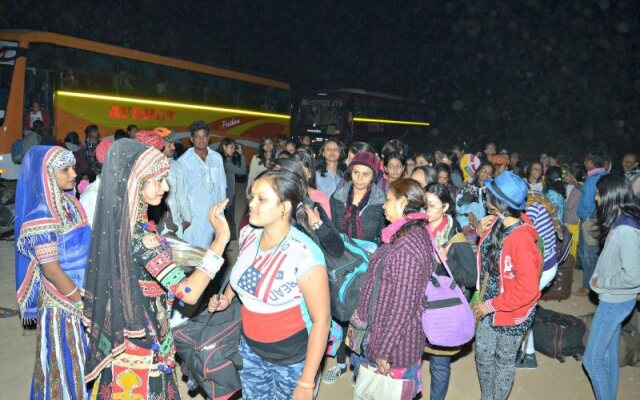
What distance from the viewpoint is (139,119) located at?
15.0m

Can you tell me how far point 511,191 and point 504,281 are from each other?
61cm

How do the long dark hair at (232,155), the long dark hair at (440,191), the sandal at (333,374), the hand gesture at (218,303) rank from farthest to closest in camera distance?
the long dark hair at (232,155) → the sandal at (333,374) → the long dark hair at (440,191) → the hand gesture at (218,303)

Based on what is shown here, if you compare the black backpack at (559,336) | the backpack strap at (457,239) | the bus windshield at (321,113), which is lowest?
the black backpack at (559,336)

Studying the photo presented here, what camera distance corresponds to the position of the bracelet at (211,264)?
8.27 feet

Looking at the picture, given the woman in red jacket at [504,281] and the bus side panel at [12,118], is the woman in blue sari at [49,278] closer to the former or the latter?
the woman in red jacket at [504,281]

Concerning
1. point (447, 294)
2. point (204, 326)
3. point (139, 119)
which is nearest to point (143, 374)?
point (204, 326)

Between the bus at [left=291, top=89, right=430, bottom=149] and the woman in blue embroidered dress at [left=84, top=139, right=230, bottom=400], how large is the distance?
18.3 metres

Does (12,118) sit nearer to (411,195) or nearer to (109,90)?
(109,90)

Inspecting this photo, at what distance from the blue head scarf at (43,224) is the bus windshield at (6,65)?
1038 centimetres

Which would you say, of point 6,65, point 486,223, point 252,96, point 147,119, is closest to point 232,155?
point 486,223

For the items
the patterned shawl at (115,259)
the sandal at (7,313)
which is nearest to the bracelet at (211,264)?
the patterned shawl at (115,259)

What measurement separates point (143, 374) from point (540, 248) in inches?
107

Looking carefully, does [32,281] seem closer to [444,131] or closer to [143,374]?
[143,374]

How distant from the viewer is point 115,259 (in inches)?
96.6
